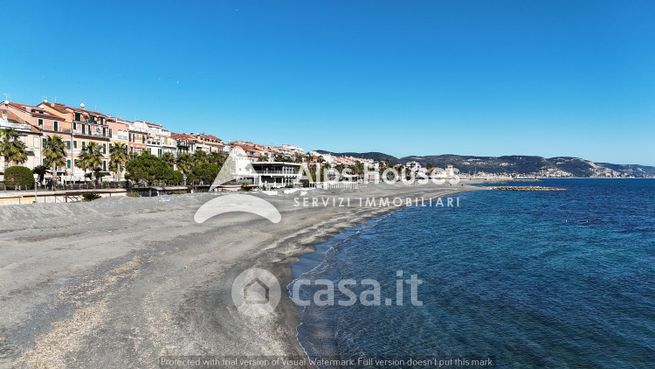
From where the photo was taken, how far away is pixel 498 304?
16.8 metres

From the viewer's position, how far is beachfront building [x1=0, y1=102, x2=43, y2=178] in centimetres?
5141

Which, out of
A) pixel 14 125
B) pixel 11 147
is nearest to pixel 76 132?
pixel 14 125

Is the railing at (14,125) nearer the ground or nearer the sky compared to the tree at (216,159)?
nearer the sky

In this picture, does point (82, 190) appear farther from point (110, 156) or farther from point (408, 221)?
point (408, 221)

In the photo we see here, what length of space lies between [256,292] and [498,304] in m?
10.8

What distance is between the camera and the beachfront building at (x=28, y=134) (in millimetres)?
51406

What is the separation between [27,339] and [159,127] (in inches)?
3900

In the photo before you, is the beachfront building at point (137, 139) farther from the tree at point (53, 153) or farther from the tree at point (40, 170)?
the tree at point (40, 170)

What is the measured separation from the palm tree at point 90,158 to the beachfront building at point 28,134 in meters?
5.06

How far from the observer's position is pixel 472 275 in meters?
21.8

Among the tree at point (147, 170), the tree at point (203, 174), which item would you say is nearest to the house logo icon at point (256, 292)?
the tree at point (147, 170)

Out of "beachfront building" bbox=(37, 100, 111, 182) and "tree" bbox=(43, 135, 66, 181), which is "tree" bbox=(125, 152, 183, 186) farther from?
"tree" bbox=(43, 135, 66, 181)

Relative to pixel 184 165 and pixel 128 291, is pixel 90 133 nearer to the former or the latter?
pixel 184 165

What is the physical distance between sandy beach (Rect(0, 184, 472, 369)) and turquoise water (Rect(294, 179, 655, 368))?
2.47m
